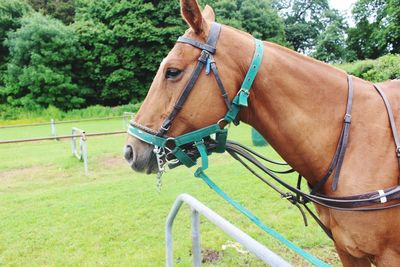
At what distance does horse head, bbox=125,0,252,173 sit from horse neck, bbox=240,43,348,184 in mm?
197

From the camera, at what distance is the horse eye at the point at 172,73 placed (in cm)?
184

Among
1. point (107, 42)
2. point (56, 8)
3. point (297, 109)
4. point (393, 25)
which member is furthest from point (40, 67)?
point (393, 25)

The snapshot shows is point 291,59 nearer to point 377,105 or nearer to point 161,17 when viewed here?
point 377,105

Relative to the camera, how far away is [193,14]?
5.90 feet

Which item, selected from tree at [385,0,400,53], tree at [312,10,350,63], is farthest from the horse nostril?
tree at [312,10,350,63]

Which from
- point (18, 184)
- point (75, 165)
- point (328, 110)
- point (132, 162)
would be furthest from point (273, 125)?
point (75, 165)

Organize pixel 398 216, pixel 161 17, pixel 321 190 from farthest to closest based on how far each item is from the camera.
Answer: pixel 161 17 < pixel 321 190 < pixel 398 216

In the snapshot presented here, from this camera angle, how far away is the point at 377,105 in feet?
6.44

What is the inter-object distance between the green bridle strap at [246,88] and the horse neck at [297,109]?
0.14ft

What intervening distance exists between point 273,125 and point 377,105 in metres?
0.67

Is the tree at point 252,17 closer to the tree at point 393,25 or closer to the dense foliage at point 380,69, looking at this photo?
the tree at point 393,25

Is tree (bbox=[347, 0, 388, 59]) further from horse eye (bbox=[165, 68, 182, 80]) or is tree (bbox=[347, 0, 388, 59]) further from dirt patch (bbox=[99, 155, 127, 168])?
horse eye (bbox=[165, 68, 182, 80])

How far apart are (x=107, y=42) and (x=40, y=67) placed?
23.4 feet

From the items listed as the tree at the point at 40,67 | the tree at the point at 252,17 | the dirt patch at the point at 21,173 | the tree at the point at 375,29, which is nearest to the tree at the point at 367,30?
the tree at the point at 375,29
